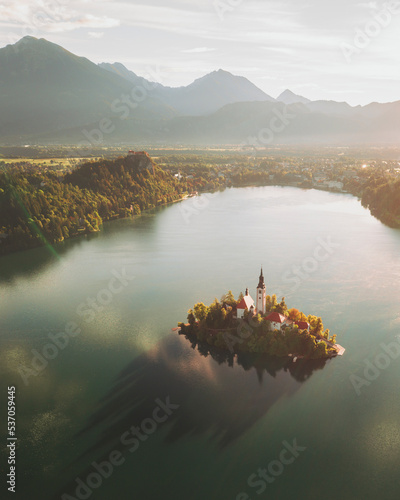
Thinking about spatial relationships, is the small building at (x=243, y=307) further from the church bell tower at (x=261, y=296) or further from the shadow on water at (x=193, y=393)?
the shadow on water at (x=193, y=393)

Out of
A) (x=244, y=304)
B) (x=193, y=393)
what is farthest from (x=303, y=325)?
(x=193, y=393)

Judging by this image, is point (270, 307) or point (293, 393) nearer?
point (293, 393)

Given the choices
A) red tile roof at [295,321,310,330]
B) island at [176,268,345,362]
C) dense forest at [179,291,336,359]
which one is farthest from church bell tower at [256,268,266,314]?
red tile roof at [295,321,310,330]

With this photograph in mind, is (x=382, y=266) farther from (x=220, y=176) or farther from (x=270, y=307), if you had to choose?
(x=220, y=176)

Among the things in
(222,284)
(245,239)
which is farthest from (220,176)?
(222,284)

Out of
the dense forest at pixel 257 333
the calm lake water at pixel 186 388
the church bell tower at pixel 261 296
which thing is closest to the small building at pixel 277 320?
the dense forest at pixel 257 333

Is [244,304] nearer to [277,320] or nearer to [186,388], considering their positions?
[277,320]
